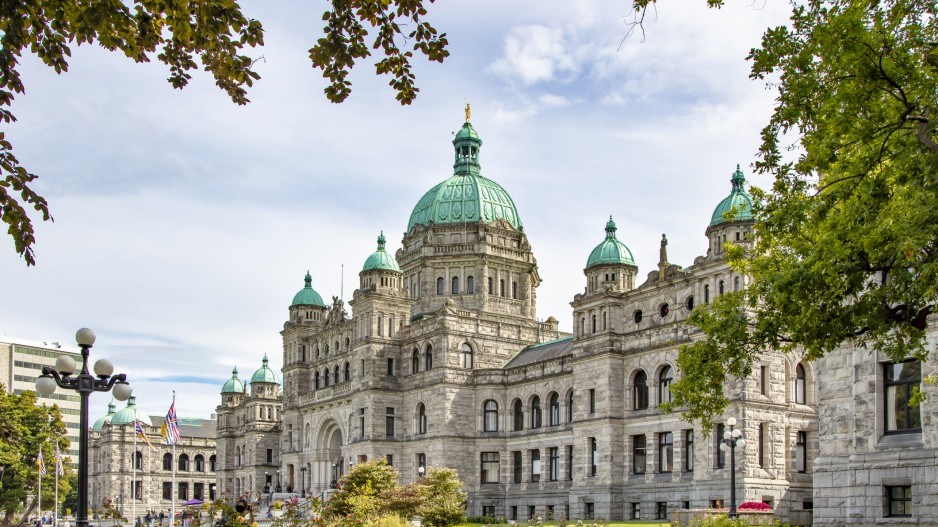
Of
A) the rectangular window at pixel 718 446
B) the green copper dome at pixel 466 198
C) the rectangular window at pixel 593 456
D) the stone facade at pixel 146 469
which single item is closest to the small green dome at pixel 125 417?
the stone facade at pixel 146 469

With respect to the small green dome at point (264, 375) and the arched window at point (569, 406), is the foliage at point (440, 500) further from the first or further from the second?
the small green dome at point (264, 375)

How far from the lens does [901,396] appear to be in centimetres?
3156

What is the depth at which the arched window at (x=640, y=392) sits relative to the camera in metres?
59.2

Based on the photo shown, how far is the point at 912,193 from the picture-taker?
18.8 meters

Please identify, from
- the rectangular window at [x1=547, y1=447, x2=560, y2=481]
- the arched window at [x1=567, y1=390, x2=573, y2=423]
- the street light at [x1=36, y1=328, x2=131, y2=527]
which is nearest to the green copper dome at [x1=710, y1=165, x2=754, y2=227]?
the arched window at [x1=567, y1=390, x2=573, y2=423]

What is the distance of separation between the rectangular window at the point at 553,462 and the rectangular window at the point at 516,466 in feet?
10.1

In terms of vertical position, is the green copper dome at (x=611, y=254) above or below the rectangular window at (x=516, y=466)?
above

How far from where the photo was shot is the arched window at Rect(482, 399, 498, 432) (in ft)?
239

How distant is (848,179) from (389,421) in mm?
57142

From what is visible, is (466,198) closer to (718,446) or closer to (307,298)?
(307,298)

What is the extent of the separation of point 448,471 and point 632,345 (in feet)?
42.2

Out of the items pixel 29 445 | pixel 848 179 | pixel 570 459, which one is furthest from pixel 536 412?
pixel 848 179

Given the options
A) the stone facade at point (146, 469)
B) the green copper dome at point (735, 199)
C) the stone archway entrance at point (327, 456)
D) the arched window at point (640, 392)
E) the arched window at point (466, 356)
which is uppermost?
the green copper dome at point (735, 199)

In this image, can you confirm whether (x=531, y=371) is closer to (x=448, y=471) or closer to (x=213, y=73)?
(x=448, y=471)
